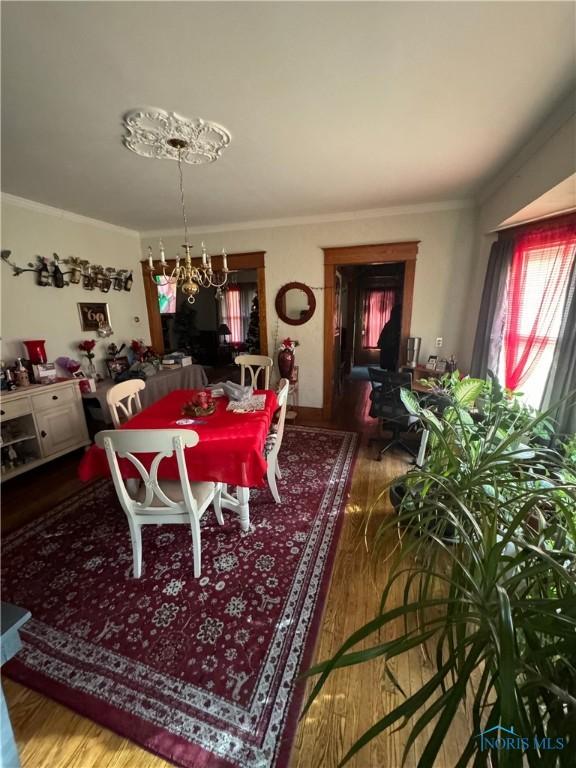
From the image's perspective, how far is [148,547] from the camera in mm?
1907

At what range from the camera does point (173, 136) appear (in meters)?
1.79

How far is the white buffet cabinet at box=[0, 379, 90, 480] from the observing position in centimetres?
255

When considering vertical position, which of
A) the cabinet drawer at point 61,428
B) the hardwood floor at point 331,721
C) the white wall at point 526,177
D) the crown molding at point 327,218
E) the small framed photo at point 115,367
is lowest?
the hardwood floor at point 331,721

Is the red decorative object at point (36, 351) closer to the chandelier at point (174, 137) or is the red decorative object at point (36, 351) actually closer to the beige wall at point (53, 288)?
the beige wall at point (53, 288)

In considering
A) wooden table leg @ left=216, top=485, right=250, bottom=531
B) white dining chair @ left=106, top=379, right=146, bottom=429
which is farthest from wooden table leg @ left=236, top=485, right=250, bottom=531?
white dining chair @ left=106, top=379, right=146, bottom=429

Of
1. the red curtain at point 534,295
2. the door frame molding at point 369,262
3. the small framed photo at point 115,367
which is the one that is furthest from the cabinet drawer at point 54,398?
the red curtain at point 534,295

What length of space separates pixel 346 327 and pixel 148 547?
498 cm

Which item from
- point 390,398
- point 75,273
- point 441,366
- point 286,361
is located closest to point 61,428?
point 75,273

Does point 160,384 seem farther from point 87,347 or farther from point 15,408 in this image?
point 15,408

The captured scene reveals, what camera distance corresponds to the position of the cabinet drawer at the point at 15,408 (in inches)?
96.4

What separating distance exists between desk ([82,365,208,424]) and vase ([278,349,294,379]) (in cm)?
143

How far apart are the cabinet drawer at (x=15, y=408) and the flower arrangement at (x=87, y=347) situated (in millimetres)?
1000

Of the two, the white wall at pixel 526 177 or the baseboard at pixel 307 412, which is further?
the baseboard at pixel 307 412

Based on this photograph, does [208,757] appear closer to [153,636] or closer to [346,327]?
[153,636]
